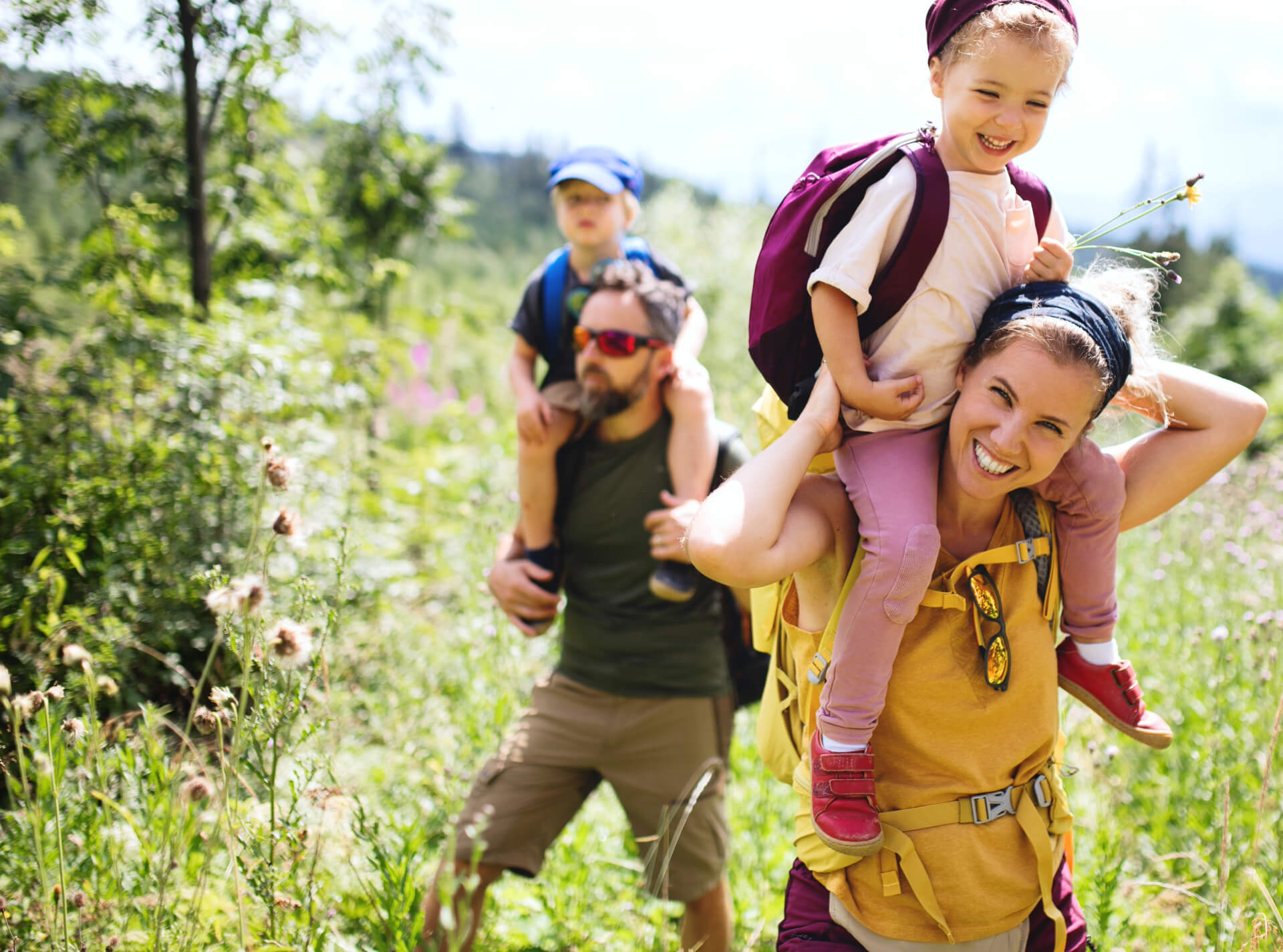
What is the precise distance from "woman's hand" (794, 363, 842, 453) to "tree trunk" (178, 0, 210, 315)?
3.08 meters

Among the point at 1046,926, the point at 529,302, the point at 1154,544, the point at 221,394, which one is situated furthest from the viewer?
the point at 1154,544

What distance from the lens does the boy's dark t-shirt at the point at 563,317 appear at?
2924mm

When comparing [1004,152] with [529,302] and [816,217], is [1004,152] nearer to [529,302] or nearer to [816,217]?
[816,217]

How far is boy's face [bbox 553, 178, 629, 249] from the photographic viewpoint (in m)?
3.12

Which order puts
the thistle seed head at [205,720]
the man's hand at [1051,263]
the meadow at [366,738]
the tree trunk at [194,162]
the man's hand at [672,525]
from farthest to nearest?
the tree trunk at [194,162] → the man's hand at [672,525] → the meadow at [366,738] → the thistle seed head at [205,720] → the man's hand at [1051,263]

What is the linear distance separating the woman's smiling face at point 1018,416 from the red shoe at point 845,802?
1.79 ft

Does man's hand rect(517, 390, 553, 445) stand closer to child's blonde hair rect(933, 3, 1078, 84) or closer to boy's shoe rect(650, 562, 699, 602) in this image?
boy's shoe rect(650, 562, 699, 602)

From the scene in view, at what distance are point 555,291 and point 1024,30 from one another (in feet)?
6.07

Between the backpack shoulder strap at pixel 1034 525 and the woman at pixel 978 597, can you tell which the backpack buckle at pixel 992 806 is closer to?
the woman at pixel 978 597

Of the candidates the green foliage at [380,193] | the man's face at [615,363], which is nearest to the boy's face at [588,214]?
the man's face at [615,363]

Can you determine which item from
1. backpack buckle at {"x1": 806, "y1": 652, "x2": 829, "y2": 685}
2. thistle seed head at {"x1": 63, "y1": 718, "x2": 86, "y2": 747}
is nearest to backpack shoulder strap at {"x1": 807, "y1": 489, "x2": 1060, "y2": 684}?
backpack buckle at {"x1": 806, "y1": 652, "x2": 829, "y2": 685}

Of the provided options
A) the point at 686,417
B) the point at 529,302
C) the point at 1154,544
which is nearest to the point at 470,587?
the point at 529,302

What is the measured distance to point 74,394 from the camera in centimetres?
309

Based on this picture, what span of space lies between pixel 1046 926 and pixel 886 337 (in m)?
1.20
